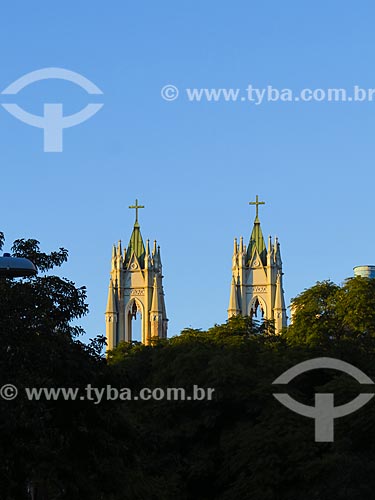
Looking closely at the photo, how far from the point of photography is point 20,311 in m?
32.8

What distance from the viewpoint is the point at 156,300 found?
148750 mm

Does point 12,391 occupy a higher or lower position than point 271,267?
lower

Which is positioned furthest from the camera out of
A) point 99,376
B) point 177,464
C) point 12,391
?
point 177,464

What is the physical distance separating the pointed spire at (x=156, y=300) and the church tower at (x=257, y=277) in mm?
7237

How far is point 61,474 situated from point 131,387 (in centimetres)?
414

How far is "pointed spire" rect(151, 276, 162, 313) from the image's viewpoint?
484 ft

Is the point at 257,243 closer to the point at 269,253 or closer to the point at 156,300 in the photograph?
the point at 269,253

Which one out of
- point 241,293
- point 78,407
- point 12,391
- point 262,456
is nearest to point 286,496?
point 262,456

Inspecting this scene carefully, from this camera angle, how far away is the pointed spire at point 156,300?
14762 centimetres

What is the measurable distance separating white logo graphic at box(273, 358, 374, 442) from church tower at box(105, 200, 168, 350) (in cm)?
9490

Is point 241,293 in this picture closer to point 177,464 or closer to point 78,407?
point 177,464

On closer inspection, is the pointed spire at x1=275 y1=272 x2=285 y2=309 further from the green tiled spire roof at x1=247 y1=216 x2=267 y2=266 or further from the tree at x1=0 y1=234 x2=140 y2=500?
the tree at x1=0 y1=234 x2=140 y2=500

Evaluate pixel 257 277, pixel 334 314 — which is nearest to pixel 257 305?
pixel 257 277

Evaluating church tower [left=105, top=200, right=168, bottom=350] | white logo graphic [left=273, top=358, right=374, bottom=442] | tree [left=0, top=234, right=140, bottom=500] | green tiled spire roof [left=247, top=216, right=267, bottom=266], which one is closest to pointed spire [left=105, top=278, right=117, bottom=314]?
church tower [left=105, top=200, right=168, bottom=350]
